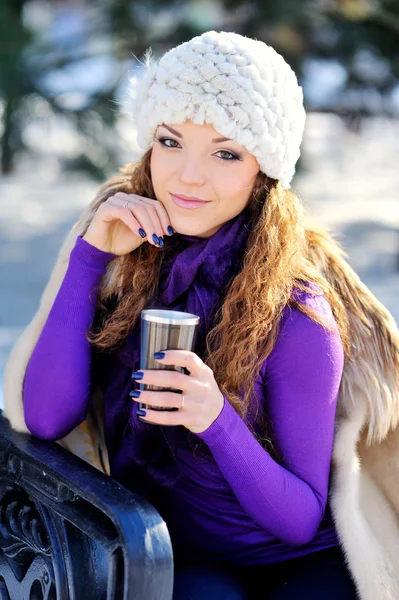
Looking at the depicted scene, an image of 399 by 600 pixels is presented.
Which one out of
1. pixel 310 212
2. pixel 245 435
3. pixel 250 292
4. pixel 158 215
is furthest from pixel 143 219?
pixel 310 212

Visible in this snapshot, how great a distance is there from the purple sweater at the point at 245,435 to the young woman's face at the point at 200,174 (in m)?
0.22

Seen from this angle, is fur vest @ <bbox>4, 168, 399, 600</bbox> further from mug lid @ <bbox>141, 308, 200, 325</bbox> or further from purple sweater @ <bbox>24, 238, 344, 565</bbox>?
mug lid @ <bbox>141, 308, 200, 325</bbox>

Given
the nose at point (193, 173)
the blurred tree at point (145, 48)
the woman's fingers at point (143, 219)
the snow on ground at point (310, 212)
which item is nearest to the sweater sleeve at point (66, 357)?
the woman's fingers at point (143, 219)

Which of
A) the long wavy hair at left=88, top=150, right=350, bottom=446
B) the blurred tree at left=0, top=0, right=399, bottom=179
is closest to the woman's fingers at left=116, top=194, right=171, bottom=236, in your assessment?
the long wavy hair at left=88, top=150, right=350, bottom=446

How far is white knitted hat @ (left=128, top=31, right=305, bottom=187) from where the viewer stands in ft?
5.44

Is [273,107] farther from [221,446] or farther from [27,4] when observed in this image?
[27,4]

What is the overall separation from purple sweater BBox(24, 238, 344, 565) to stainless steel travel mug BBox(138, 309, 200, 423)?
7.5 inches

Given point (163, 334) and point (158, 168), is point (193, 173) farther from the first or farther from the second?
point (163, 334)

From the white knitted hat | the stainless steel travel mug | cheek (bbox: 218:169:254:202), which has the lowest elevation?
the stainless steel travel mug

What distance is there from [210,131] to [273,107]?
0.14m

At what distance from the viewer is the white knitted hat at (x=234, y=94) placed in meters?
1.66

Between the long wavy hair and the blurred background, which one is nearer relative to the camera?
the long wavy hair

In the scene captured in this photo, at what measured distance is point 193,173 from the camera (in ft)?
5.51

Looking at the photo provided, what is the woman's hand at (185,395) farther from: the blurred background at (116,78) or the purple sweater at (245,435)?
the blurred background at (116,78)
